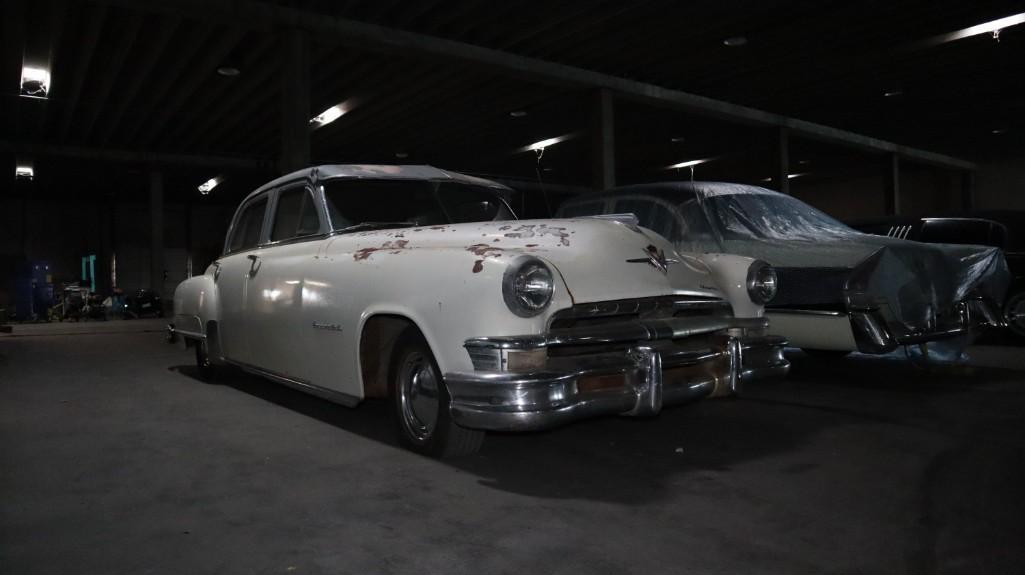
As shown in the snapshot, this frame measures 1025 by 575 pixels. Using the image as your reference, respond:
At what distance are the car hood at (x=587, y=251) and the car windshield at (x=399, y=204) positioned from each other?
590 millimetres

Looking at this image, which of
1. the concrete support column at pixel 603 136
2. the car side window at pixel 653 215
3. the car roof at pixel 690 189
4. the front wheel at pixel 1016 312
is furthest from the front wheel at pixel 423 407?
the concrete support column at pixel 603 136

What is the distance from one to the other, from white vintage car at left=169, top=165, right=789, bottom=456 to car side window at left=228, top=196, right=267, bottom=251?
0.57m

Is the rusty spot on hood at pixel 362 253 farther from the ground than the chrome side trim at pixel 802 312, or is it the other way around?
the rusty spot on hood at pixel 362 253

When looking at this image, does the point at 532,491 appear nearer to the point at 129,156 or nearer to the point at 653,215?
the point at 653,215

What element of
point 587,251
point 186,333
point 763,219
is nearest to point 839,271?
point 763,219

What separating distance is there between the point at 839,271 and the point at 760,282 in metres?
1.52

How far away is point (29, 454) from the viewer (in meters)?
3.66

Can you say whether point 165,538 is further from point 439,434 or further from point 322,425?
point 322,425

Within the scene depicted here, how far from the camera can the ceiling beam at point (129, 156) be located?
18594 mm

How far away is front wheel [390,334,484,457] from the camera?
3240 mm

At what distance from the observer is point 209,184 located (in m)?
25.5

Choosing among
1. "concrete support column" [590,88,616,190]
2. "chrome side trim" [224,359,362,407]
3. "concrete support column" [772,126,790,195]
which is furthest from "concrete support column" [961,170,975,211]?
"chrome side trim" [224,359,362,407]

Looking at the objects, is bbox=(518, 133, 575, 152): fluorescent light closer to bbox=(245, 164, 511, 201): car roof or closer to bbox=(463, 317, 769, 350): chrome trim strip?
bbox=(245, 164, 511, 201): car roof

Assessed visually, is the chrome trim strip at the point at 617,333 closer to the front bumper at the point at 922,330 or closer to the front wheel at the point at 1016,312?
the front bumper at the point at 922,330
